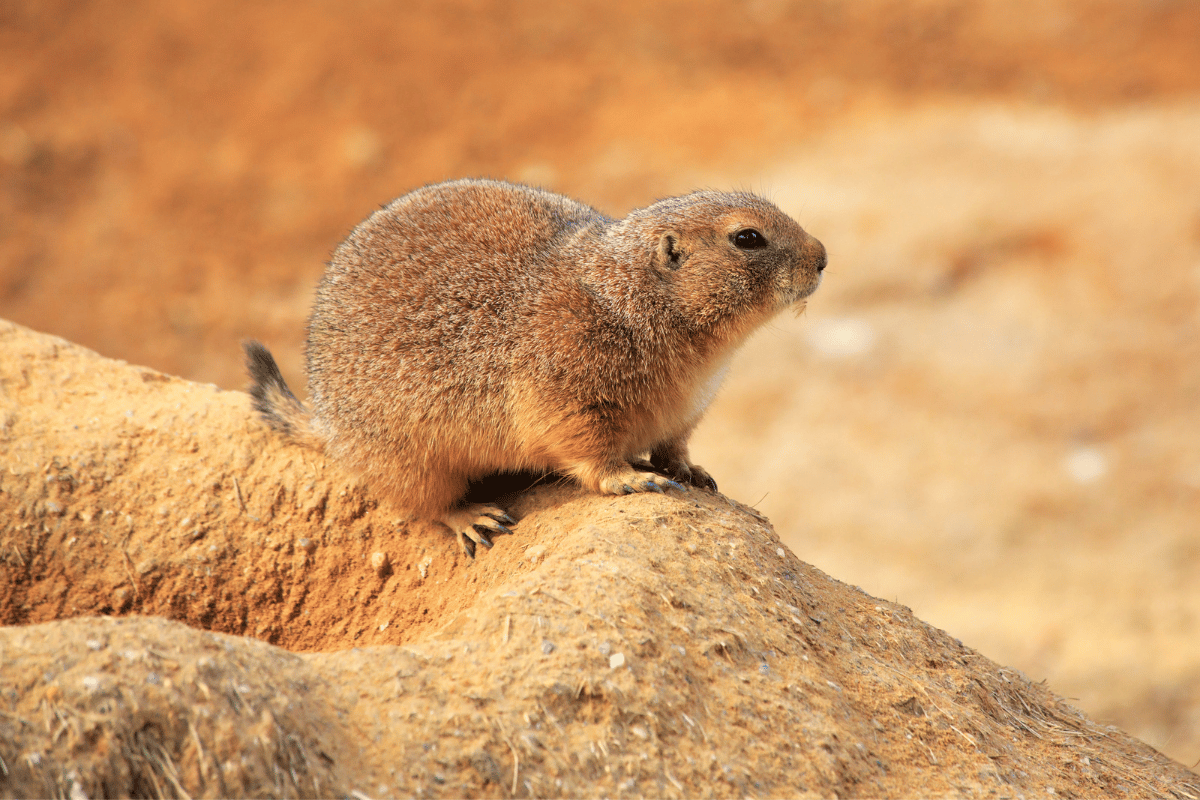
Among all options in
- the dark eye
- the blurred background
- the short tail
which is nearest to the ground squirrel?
the dark eye

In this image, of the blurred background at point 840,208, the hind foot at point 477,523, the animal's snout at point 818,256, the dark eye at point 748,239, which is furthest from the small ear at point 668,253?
the blurred background at point 840,208

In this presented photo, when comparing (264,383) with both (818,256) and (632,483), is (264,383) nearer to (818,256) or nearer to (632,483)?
(632,483)

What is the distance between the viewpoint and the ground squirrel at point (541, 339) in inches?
208

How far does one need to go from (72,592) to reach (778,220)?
4261mm

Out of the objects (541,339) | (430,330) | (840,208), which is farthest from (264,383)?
(840,208)

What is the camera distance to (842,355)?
650 inches

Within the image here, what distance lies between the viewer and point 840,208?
677 inches

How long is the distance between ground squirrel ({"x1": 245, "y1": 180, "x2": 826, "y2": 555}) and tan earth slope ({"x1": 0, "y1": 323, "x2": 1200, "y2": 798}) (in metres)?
0.37

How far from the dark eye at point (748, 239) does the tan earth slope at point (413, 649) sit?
136cm

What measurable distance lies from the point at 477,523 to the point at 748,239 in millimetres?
2069

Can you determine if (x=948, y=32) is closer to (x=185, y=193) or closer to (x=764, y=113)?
(x=764, y=113)

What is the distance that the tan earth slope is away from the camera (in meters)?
3.29

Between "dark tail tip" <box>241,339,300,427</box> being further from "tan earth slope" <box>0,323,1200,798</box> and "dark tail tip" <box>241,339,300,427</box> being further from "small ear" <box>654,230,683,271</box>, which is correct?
"small ear" <box>654,230,683,271</box>

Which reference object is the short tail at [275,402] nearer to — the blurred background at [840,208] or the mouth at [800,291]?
the mouth at [800,291]
